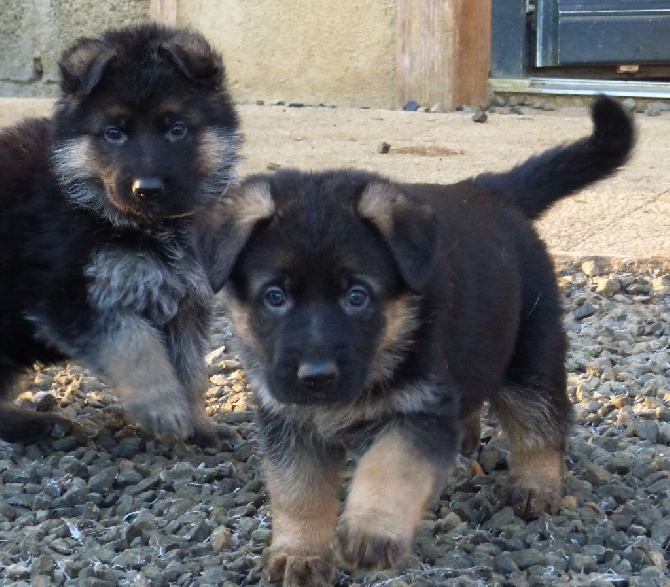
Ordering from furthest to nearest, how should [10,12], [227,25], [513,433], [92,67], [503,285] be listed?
[10,12], [227,25], [92,67], [513,433], [503,285]

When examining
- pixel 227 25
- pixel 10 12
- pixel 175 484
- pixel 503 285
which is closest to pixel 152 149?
pixel 175 484

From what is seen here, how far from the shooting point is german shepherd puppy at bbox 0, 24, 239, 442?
430cm

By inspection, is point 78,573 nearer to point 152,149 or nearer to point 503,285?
point 503,285

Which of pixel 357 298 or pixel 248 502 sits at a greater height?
pixel 357 298

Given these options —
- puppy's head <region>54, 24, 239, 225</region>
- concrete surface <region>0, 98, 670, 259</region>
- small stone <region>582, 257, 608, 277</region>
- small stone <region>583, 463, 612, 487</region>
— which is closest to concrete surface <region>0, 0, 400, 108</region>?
concrete surface <region>0, 98, 670, 259</region>

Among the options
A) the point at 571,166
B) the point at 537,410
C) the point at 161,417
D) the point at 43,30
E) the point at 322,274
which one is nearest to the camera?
the point at 322,274

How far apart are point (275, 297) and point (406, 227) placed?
377mm

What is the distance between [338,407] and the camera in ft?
10.3

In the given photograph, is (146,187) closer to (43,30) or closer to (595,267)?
(595,267)

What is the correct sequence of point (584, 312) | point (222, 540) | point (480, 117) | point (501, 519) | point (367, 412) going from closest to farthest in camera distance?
1. point (367, 412)
2. point (222, 540)
3. point (501, 519)
4. point (584, 312)
5. point (480, 117)

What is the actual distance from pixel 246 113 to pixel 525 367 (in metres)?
5.48

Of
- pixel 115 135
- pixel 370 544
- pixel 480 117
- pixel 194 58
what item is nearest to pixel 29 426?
pixel 115 135

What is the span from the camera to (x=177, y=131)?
448cm

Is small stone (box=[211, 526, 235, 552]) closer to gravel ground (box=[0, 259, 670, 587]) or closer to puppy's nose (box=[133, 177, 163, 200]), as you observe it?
gravel ground (box=[0, 259, 670, 587])
